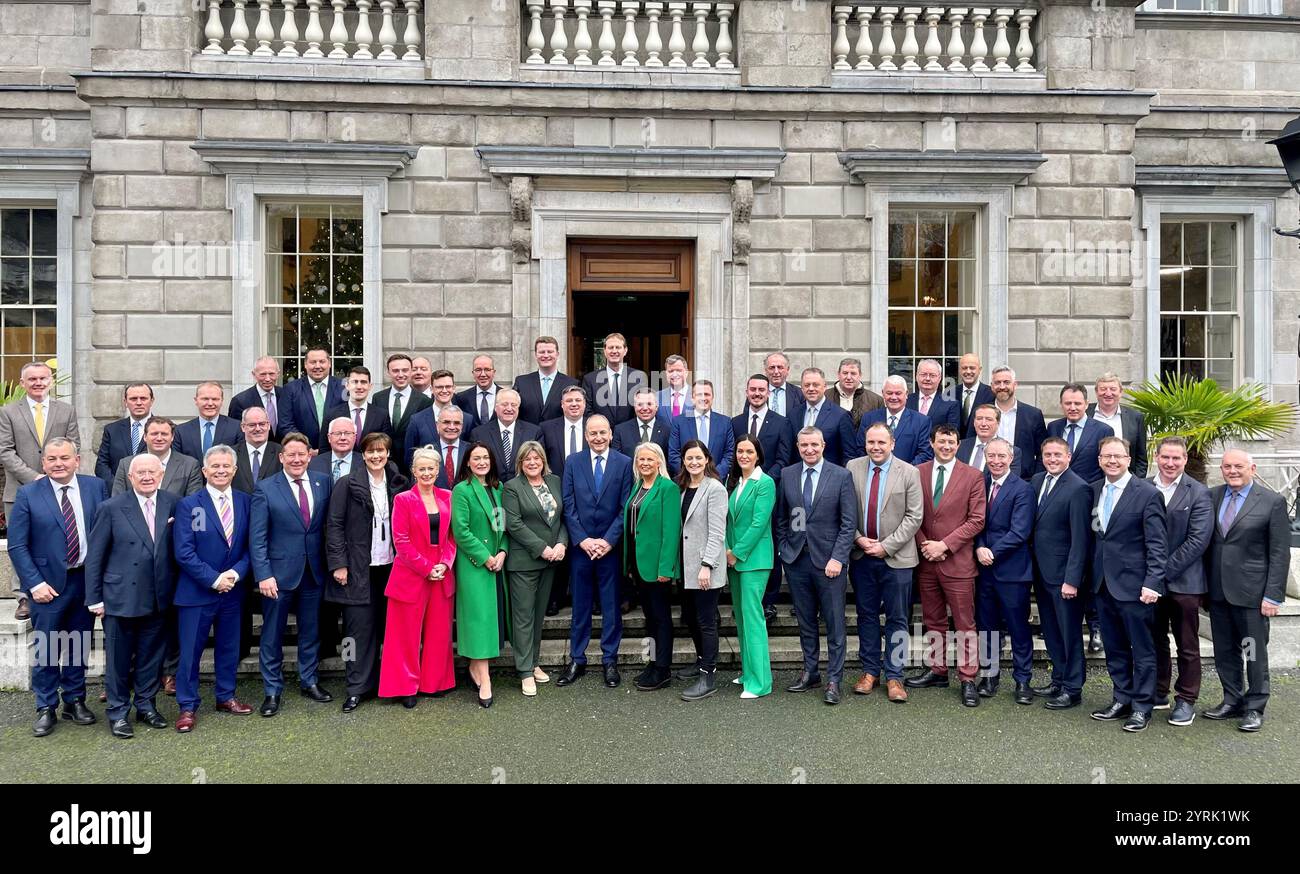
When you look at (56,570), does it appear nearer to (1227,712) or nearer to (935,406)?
(935,406)

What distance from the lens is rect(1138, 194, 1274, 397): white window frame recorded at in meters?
11.5

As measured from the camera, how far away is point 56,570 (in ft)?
19.1

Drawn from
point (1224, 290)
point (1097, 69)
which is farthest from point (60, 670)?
point (1224, 290)

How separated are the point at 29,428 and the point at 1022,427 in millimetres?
8819

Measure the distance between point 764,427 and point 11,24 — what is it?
10.9 metres

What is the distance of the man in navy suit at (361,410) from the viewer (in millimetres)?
7348

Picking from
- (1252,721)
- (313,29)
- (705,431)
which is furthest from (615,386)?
(313,29)

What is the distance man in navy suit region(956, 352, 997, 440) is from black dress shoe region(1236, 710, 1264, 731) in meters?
2.95

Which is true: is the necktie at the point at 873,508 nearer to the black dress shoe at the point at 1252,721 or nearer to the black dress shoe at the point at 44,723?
the black dress shoe at the point at 1252,721

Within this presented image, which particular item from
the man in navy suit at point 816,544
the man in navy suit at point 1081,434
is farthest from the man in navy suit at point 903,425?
the man in navy suit at point 1081,434

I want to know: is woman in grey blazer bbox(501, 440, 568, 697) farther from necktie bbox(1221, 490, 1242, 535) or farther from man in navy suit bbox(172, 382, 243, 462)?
necktie bbox(1221, 490, 1242, 535)

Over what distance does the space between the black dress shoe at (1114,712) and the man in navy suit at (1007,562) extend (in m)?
0.47

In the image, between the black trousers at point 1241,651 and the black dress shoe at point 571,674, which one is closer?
the black trousers at point 1241,651

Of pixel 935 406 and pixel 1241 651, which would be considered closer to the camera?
pixel 1241 651
